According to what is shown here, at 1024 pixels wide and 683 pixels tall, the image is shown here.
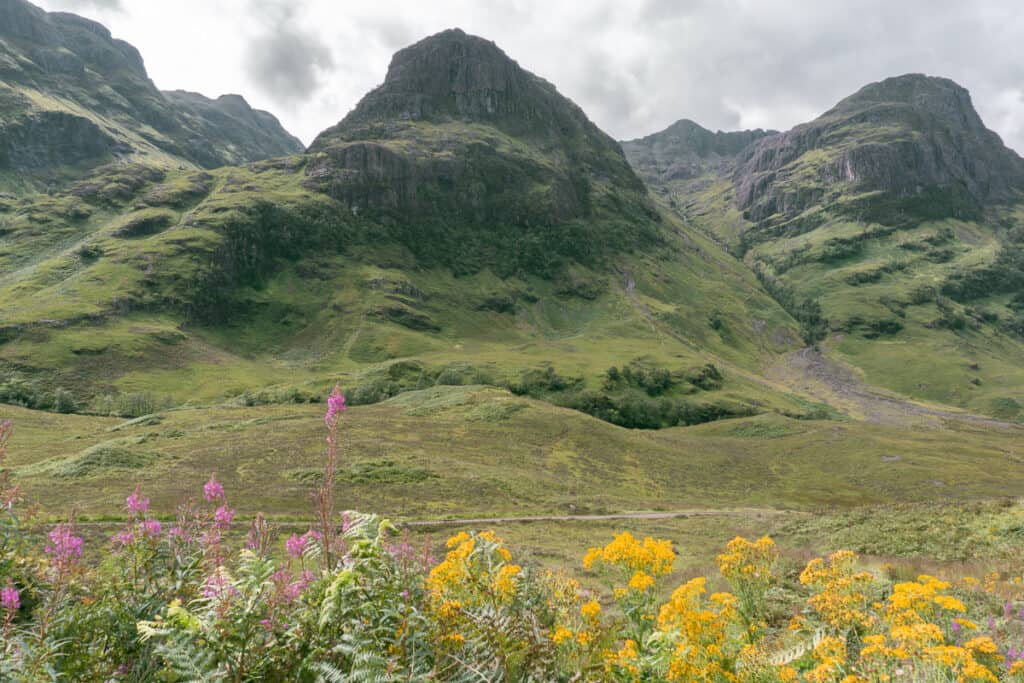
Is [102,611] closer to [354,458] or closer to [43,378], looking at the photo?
[354,458]

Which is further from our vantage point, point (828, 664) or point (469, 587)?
point (469, 587)

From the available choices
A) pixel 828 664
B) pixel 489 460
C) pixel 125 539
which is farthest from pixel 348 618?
pixel 489 460

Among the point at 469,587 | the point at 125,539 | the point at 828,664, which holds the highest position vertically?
the point at 125,539

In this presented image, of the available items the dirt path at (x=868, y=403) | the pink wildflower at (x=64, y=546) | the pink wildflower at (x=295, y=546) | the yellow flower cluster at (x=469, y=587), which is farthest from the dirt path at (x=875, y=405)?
the pink wildflower at (x=64, y=546)

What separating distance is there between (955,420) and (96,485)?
8050 inches

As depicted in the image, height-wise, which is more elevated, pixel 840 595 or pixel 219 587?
pixel 219 587

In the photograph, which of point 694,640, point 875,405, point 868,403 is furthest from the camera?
point 868,403

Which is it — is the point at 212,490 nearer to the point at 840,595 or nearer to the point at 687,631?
the point at 687,631

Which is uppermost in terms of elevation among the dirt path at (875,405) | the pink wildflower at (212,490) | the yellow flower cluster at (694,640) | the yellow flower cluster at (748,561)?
the pink wildflower at (212,490)

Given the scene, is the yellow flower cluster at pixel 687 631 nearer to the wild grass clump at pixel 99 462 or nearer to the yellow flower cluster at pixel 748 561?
the yellow flower cluster at pixel 748 561

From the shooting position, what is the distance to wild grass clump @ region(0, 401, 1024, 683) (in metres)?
3.39

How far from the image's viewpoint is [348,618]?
12.2 ft

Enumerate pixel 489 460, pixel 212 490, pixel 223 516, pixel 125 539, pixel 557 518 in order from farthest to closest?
pixel 489 460 < pixel 557 518 < pixel 212 490 < pixel 125 539 < pixel 223 516

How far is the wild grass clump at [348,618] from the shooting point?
133 inches
